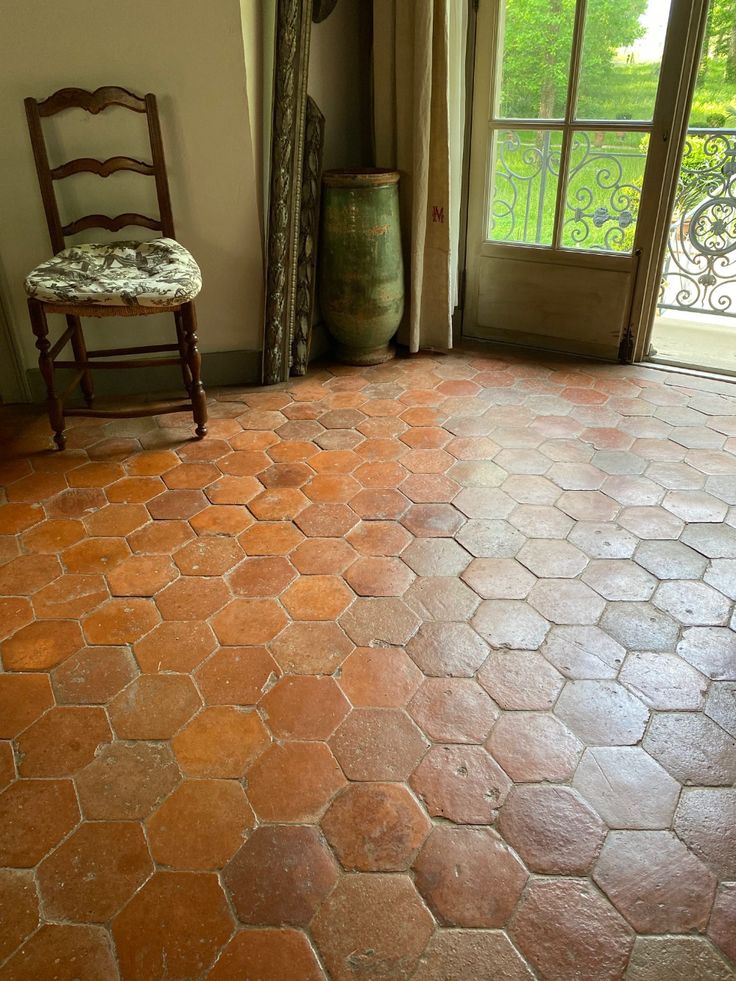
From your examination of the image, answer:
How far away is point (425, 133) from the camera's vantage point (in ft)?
10.2

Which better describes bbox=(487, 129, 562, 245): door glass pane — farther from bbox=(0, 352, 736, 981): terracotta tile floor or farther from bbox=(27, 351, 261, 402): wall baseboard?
bbox=(27, 351, 261, 402): wall baseboard

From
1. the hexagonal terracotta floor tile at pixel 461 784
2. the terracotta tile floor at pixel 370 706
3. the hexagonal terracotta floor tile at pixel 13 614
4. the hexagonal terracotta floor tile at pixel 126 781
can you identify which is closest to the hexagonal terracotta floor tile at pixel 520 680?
the terracotta tile floor at pixel 370 706

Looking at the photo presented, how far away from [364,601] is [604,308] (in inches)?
83.5

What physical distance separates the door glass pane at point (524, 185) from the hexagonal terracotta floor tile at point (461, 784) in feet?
8.62

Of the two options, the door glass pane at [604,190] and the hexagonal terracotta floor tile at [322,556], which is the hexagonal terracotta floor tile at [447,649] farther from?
the door glass pane at [604,190]

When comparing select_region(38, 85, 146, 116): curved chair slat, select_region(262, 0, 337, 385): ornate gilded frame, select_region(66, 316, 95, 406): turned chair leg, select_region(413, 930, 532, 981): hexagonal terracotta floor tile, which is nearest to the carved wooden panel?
select_region(262, 0, 337, 385): ornate gilded frame

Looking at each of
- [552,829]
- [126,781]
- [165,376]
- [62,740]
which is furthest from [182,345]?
[552,829]

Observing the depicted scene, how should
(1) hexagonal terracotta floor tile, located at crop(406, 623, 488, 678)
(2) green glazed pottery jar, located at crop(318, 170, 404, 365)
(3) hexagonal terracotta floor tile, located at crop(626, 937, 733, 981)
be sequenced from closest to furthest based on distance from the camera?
(3) hexagonal terracotta floor tile, located at crop(626, 937, 733, 981) < (1) hexagonal terracotta floor tile, located at crop(406, 623, 488, 678) < (2) green glazed pottery jar, located at crop(318, 170, 404, 365)

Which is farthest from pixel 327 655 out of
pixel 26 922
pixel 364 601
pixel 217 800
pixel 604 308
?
pixel 604 308

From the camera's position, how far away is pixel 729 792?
142cm

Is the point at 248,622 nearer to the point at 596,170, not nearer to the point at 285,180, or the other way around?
the point at 285,180

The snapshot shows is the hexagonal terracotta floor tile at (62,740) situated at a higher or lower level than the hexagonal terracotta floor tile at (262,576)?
lower

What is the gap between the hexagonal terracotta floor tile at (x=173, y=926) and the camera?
1170mm

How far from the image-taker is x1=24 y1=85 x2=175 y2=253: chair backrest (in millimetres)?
2586
